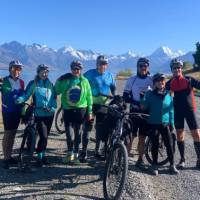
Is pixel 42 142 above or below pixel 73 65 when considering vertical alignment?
below

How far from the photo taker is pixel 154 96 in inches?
350

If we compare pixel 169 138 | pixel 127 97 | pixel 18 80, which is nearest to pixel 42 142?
pixel 18 80

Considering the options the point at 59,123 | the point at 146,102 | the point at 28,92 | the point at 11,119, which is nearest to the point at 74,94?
the point at 28,92

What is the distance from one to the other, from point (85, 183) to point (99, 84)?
236 centimetres

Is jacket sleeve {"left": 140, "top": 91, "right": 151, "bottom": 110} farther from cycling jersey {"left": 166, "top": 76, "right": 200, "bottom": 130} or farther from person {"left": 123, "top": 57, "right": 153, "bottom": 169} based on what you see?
cycling jersey {"left": 166, "top": 76, "right": 200, "bottom": 130}

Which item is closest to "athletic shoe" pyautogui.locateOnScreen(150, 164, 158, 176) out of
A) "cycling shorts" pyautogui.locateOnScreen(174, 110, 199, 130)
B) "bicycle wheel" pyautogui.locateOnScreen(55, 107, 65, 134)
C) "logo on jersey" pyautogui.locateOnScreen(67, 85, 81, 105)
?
"cycling shorts" pyautogui.locateOnScreen(174, 110, 199, 130)

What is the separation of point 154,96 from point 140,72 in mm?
706

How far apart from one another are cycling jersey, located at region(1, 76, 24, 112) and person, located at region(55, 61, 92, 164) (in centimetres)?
79

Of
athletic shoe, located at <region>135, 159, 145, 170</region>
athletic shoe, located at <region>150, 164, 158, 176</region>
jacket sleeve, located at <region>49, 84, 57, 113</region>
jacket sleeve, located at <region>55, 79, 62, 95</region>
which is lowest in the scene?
athletic shoe, located at <region>150, 164, 158, 176</region>

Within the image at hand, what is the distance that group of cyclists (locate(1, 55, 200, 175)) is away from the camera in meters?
8.95

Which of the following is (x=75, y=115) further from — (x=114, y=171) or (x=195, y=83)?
(x=195, y=83)

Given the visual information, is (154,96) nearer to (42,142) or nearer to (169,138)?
(169,138)

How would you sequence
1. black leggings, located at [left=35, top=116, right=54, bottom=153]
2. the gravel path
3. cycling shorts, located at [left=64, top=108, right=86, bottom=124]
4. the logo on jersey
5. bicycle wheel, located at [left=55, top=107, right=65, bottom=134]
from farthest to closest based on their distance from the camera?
bicycle wheel, located at [left=55, top=107, right=65, bottom=134]
cycling shorts, located at [left=64, top=108, right=86, bottom=124]
the logo on jersey
black leggings, located at [left=35, top=116, right=54, bottom=153]
the gravel path

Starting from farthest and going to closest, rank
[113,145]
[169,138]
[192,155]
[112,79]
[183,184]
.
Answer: [192,155] < [112,79] < [169,138] < [183,184] < [113,145]
